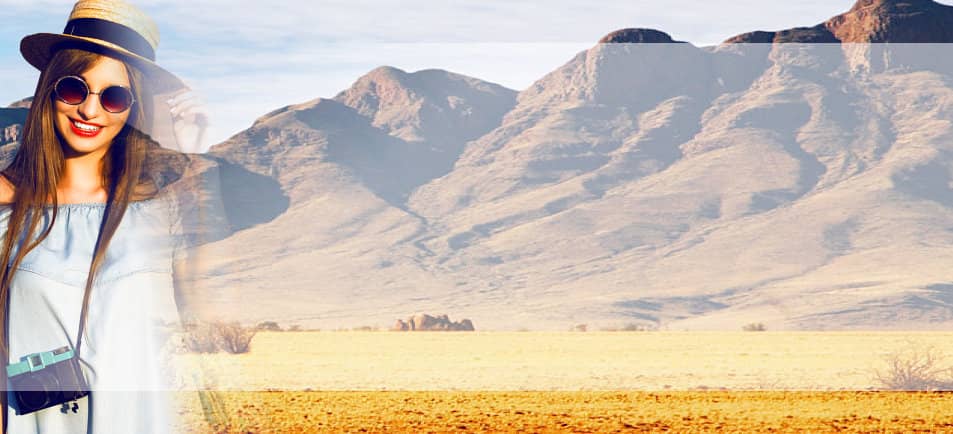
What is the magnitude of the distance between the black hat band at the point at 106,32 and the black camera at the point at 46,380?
905 mm

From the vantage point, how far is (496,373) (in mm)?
31312

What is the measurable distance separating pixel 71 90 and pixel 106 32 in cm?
21

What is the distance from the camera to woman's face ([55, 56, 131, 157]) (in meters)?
3.69

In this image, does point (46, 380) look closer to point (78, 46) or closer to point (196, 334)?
point (196, 334)

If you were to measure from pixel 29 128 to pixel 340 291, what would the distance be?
75.8 metres

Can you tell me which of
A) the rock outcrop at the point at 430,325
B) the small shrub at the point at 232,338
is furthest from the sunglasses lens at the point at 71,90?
the rock outcrop at the point at 430,325

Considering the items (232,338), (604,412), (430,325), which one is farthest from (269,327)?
(604,412)

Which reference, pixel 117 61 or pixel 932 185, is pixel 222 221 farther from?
pixel 932 185

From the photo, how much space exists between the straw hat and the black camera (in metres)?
0.87

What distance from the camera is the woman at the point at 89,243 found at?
355 cm

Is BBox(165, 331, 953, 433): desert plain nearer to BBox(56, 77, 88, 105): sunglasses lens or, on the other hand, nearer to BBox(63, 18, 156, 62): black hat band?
BBox(56, 77, 88, 105): sunglasses lens

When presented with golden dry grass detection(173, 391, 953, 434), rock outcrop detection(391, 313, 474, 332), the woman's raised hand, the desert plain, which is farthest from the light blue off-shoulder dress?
rock outcrop detection(391, 313, 474, 332)

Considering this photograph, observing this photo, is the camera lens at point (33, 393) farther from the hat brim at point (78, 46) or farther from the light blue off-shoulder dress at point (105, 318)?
the hat brim at point (78, 46)

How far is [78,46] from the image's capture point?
3799 millimetres
